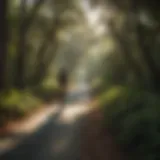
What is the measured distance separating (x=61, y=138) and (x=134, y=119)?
28cm

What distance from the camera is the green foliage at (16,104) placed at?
1.79 meters

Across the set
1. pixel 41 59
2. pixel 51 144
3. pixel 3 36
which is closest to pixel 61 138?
pixel 51 144

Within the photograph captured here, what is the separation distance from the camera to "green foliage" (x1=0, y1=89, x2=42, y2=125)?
1785 millimetres

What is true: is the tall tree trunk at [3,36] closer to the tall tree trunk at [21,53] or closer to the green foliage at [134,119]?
the tall tree trunk at [21,53]

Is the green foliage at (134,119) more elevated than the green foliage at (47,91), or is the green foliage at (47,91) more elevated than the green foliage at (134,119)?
the green foliage at (47,91)

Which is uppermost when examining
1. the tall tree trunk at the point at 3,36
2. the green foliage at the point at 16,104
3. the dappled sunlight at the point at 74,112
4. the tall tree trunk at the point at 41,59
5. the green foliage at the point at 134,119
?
the tall tree trunk at the point at 3,36

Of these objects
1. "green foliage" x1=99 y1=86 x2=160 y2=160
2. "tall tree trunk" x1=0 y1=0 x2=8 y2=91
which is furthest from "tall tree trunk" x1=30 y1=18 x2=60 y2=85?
"green foliage" x1=99 y1=86 x2=160 y2=160

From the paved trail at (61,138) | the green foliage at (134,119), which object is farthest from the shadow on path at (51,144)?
the green foliage at (134,119)

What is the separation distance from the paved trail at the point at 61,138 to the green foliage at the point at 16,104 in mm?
88

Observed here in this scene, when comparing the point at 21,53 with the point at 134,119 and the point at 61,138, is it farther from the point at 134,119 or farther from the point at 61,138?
the point at 134,119

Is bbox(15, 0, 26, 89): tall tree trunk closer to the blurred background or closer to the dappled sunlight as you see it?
the blurred background

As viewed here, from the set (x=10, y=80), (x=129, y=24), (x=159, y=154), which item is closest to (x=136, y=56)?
(x=129, y=24)

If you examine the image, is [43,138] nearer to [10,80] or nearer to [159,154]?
[10,80]

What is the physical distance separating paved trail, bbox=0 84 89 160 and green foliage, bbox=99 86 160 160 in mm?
94
